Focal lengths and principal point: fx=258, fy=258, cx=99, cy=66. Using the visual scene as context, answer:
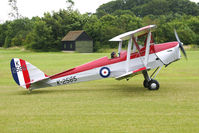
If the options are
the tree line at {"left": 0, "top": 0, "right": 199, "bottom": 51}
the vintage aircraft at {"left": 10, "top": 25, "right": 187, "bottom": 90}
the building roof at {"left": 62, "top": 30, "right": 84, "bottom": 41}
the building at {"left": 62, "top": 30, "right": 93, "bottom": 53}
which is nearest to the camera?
the vintage aircraft at {"left": 10, "top": 25, "right": 187, "bottom": 90}

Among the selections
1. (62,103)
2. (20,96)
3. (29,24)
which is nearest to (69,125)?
(62,103)

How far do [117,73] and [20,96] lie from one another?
406 cm

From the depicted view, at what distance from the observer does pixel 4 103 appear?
9062 mm

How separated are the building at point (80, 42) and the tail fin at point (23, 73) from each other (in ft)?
169

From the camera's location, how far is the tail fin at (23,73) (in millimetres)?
10250

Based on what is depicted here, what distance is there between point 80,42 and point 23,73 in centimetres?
5209

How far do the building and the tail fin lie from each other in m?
51.4

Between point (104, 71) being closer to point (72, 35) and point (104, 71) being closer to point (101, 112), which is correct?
point (101, 112)

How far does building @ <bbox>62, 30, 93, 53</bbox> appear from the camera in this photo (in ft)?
203

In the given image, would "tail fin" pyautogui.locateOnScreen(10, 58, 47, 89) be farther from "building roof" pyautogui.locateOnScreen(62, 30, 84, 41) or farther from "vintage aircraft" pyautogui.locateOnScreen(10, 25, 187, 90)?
"building roof" pyautogui.locateOnScreen(62, 30, 84, 41)

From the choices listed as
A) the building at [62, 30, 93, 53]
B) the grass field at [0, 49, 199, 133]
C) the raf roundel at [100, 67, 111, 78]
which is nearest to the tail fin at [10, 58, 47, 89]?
the grass field at [0, 49, 199, 133]

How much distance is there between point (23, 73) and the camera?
10.3 m

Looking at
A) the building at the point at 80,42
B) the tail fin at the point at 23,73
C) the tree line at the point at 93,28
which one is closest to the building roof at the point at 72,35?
the building at the point at 80,42

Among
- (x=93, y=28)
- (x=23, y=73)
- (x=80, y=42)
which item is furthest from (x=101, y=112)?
(x=93, y=28)
